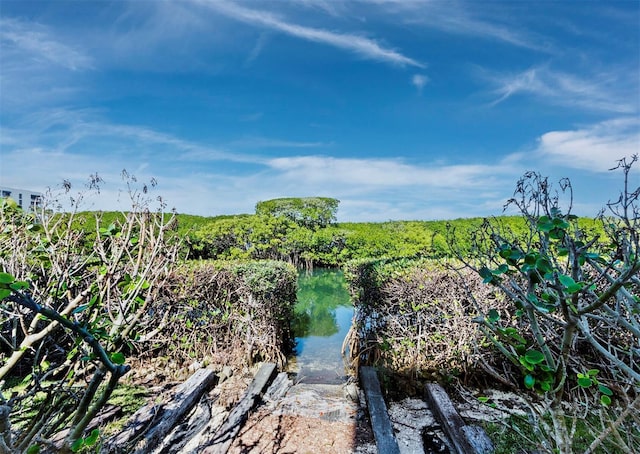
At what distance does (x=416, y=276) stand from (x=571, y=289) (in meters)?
4.22

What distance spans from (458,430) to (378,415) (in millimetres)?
810

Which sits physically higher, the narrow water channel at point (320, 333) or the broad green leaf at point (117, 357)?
the broad green leaf at point (117, 357)

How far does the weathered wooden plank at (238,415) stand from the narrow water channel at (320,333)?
2.75ft

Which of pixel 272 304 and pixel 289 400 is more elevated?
pixel 272 304

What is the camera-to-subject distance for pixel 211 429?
376 centimetres

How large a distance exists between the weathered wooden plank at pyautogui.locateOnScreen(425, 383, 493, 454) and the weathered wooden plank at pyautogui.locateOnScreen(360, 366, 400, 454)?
0.56 metres

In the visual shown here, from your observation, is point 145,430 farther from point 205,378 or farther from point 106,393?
point 106,393

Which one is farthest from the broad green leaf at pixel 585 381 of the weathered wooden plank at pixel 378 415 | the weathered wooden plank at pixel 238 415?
the weathered wooden plank at pixel 238 415

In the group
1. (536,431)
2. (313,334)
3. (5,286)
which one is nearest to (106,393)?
(5,286)

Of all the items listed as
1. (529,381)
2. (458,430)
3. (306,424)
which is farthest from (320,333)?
(529,381)

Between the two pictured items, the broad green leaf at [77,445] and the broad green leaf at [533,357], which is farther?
the broad green leaf at [533,357]

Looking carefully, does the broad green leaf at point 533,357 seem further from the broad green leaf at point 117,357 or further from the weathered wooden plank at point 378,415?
the weathered wooden plank at point 378,415

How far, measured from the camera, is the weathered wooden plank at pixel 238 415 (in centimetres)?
335

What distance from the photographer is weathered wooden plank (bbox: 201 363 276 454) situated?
335cm
